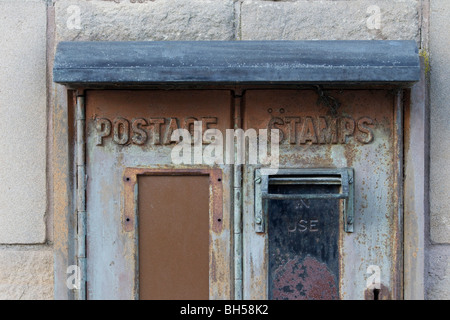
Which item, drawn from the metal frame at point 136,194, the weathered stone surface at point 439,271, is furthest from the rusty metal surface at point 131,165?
the weathered stone surface at point 439,271

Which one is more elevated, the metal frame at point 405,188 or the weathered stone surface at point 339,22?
the weathered stone surface at point 339,22

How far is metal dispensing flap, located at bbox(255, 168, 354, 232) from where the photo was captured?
76.6 inches

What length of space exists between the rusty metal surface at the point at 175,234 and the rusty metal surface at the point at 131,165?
4cm

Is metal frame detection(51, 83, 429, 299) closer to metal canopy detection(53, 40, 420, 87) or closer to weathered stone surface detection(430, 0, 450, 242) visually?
weathered stone surface detection(430, 0, 450, 242)

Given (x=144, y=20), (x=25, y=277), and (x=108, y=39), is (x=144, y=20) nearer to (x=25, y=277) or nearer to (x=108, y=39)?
(x=108, y=39)

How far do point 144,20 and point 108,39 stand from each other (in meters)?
0.20

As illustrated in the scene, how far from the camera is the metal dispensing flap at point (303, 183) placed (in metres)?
1.95

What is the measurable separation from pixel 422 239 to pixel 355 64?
0.90 metres

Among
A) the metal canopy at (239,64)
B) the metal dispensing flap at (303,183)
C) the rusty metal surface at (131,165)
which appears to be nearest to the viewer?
the metal canopy at (239,64)

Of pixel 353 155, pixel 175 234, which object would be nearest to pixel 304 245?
pixel 353 155

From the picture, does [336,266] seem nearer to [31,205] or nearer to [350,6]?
[350,6]

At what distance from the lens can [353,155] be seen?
2.05 m

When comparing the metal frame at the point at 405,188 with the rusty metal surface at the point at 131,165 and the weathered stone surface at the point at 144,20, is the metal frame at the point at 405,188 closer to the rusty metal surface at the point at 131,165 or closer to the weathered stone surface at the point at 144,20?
the rusty metal surface at the point at 131,165

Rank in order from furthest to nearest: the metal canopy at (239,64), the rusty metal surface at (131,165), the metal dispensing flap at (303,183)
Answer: the rusty metal surface at (131,165) → the metal dispensing flap at (303,183) → the metal canopy at (239,64)
